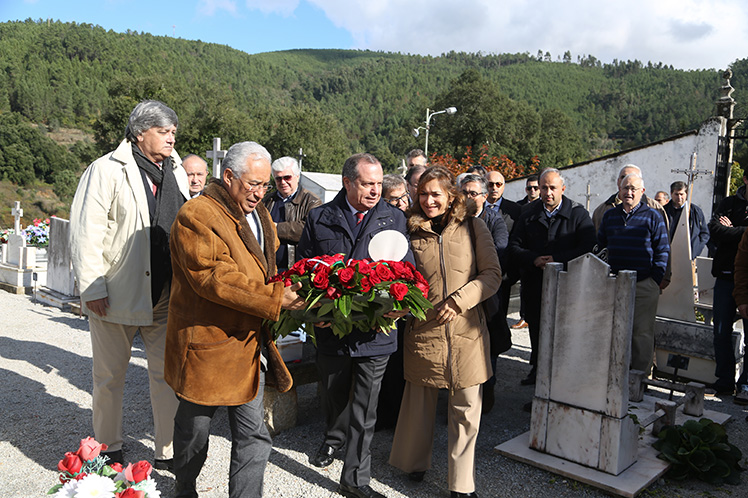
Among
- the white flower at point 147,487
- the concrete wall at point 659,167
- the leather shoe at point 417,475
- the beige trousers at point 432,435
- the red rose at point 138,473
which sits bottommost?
the leather shoe at point 417,475

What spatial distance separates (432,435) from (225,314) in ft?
5.30

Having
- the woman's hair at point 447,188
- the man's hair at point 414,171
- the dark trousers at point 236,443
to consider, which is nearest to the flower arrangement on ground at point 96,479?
the dark trousers at point 236,443

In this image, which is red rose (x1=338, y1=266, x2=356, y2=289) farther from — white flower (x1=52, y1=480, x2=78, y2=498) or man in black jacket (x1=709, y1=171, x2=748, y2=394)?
man in black jacket (x1=709, y1=171, x2=748, y2=394)

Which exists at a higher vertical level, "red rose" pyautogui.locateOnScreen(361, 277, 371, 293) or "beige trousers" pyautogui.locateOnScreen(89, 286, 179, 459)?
"red rose" pyautogui.locateOnScreen(361, 277, 371, 293)

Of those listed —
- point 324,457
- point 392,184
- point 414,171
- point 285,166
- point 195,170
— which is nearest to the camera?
point 324,457

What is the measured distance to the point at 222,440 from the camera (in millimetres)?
4383

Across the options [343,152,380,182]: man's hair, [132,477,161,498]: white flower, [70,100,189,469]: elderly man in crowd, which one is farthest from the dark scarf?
[132,477,161,498]: white flower

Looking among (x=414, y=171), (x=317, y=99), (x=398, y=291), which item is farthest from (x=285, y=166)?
(x=317, y=99)

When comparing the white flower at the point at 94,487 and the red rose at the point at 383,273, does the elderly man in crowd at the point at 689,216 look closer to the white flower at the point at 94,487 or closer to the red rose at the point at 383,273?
the red rose at the point at 383,273

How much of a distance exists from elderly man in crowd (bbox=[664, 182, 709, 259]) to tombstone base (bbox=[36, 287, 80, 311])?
343 inches

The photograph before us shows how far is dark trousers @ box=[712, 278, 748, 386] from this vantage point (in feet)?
18.8

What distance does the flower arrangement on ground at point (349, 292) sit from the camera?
2863mm

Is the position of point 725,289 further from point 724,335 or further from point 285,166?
point 285,166

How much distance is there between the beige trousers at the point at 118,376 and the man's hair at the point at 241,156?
1.29 metres
